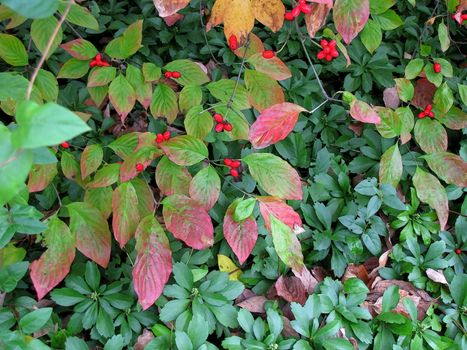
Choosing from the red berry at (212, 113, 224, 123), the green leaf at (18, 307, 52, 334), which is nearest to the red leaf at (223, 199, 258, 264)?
the red berry at (212, 113, 224, 123)

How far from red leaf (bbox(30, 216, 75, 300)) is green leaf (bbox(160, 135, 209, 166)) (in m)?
0.43

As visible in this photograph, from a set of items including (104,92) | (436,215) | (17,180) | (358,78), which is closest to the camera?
(17,180)

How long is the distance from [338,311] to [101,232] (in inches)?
36.2

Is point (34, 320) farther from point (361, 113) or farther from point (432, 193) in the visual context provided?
point (432, 193)

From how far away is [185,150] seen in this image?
1658 millimetres

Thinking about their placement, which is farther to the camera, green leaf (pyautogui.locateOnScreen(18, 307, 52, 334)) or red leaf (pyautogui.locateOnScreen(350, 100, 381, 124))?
red leaf (pyautogui.locateOnScreen(350, 100, 381, 124))

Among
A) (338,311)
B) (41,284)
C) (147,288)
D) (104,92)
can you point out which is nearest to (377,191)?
(338,311)

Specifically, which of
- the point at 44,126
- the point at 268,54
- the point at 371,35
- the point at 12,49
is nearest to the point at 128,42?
the point at 12,49

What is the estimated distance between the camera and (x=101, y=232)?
5.45ft

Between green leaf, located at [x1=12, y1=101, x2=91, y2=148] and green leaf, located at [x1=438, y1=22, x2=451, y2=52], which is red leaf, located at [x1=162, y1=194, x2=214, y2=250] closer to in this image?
green leaf, located at [x1=12, y1=101, x2=91, y2=148]

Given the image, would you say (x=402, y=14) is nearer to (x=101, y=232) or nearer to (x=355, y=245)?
(x=355, y=245)

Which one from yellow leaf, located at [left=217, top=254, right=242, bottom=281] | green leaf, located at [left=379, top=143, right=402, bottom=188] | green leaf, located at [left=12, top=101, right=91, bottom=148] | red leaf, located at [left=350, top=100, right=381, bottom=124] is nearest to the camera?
green leaf, located at [left=12, top=101, right=91, bottom=148]

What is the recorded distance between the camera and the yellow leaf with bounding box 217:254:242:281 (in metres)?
1.95

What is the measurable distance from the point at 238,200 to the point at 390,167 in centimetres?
78
